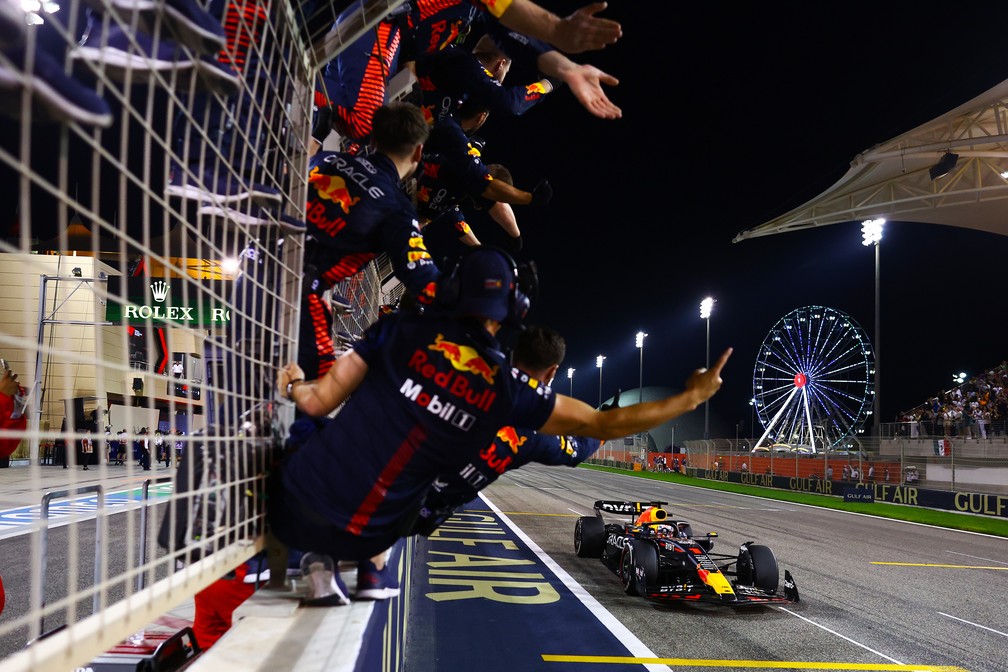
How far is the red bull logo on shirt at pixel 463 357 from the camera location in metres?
1.99

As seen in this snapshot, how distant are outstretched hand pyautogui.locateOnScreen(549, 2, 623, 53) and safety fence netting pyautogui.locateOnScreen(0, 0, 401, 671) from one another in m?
0.65

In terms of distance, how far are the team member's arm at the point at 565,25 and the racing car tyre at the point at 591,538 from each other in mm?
9289

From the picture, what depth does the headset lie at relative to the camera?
1.99 m

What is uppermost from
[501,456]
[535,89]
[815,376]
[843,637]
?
[815,376]

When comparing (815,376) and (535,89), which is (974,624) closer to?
(535,89)

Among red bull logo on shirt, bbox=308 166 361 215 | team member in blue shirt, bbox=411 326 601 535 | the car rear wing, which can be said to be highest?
red bull logo on shirt, bbox=308 166 361 215

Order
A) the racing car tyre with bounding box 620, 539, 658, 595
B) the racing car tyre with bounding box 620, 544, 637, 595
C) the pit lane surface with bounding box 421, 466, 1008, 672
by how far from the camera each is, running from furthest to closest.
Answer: the racing car tyre with bounding box 620, 544, 637, 595
the racing car tyre with bounding box 620, 539, 658, 595
the pit lane surface with bounding box 421, 466, 1008, 672

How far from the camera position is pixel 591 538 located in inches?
412

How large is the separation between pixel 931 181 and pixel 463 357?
2802 centimetres

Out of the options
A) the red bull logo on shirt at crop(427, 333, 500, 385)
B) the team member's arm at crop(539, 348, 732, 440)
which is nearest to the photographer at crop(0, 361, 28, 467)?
the red bull logo on shirt at crop(427, 333, 500, 385)

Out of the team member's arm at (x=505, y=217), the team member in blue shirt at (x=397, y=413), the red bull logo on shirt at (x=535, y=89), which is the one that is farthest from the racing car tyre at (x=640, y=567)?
the team member in blue shirt at (x=397, y=413)

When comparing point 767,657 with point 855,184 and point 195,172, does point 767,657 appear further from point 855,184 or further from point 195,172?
point 855,184

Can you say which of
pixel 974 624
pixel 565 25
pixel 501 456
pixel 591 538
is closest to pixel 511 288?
pixel 565 25

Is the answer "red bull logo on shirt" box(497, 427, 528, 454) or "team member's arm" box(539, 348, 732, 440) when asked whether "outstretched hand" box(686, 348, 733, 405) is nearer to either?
"team member's arm" box(539, 348, 732, 440)
